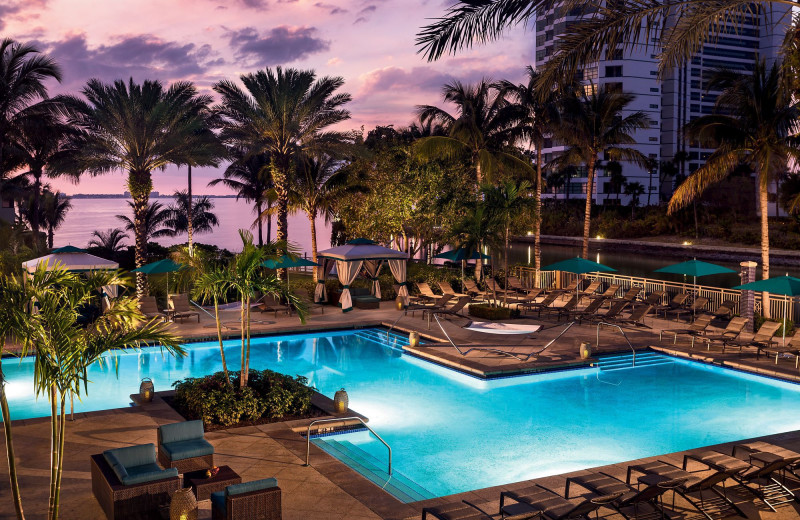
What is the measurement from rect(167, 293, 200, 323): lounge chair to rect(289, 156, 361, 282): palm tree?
9.34 metres

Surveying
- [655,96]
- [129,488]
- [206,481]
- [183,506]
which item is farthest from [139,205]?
[655,96]

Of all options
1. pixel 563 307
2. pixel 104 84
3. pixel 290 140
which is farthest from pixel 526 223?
pixel 104 84

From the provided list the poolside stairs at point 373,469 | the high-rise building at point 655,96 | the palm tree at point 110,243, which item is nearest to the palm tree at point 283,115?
the palm tree at point 110,243

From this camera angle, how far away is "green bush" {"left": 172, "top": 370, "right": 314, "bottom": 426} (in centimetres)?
1133

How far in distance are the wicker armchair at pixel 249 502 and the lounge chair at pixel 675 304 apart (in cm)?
1719

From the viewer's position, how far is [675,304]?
2172 cm

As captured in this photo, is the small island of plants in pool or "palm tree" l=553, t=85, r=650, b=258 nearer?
the small island of plants in pool

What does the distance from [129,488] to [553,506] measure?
4291 millimetres

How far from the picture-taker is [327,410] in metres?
12.2

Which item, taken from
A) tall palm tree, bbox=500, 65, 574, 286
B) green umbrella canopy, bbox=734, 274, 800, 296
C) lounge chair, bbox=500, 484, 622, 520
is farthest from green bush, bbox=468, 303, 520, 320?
lounge chair, bbox=500, 484, 622, 520

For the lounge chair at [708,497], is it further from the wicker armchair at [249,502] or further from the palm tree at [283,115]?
the palm tree at [283,115]

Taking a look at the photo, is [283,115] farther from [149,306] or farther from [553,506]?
[553,506]

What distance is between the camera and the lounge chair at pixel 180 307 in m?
21.5

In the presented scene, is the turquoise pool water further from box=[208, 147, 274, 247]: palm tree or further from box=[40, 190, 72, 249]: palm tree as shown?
box=[40, 190, 72, 249]: palm tree
